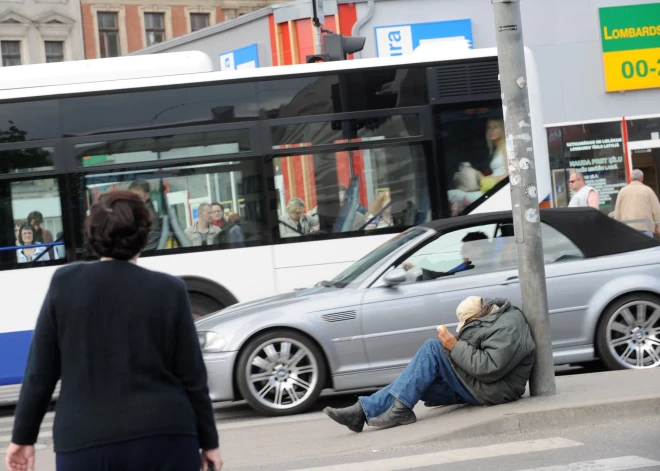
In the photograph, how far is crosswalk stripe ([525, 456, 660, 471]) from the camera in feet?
19.4

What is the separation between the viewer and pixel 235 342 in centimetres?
876

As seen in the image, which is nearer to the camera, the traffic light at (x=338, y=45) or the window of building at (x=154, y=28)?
the traffic light at (x=338, y=45)

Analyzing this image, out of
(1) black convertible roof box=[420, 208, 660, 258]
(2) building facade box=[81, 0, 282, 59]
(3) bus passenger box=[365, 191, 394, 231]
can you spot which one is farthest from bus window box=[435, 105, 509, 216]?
(2) building facade box=[81, 0, 282, 59]

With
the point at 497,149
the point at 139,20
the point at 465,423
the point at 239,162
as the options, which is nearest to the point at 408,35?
the point at 497,149

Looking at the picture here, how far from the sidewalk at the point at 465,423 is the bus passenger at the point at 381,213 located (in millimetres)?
3136

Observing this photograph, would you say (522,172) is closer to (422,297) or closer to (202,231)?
(422,297)

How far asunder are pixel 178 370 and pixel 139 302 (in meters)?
0.24

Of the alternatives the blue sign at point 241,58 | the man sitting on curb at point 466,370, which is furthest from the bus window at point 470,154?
the blue sign at point 241,58

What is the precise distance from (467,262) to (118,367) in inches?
236

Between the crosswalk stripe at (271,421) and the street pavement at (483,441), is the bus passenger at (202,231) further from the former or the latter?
the street pavement at (483,441)

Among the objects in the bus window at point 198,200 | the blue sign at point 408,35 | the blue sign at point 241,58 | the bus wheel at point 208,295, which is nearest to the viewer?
the bus wheel at point 208,295

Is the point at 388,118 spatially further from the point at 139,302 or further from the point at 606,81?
the point at 606,81

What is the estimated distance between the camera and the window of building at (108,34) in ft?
158

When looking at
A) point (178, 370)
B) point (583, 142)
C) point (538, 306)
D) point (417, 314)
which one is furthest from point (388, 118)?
point (583, 142)
